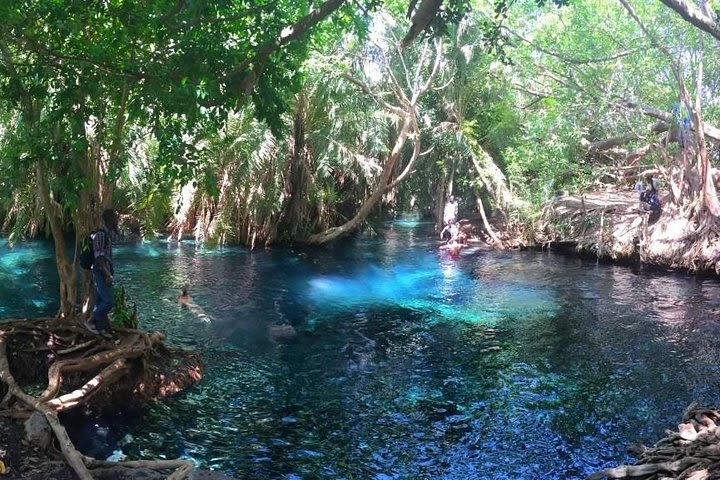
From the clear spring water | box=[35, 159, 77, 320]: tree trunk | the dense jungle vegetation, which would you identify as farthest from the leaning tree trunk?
box=[35, 159, 77, 320]: tree trunk

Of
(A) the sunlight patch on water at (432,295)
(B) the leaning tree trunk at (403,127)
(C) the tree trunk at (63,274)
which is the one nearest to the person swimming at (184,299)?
(A) the sunlight patch on water at (432,295)

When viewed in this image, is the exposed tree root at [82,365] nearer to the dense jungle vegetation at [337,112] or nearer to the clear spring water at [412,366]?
the clear spring water at [412,366]

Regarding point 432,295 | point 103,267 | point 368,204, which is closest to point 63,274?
point 103,267

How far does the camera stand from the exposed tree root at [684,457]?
5645 mm

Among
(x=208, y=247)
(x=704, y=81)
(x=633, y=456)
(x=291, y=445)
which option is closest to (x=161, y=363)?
(x=291, y=445)

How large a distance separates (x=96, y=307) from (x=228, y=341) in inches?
142

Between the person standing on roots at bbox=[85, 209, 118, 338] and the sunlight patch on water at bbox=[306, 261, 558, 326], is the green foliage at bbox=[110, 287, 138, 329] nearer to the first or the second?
the person standing on roots at bbox=[85, 209, 118, 338]

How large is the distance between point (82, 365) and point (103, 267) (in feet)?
4.75

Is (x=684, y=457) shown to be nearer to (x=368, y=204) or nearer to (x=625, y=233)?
(x=625, y=233)

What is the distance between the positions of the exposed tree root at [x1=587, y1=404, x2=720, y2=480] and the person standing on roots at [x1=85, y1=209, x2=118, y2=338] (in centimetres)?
666

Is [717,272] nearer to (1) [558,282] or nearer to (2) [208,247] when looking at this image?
(1) [558,282]

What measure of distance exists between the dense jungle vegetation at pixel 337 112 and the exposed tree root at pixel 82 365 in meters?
0.78

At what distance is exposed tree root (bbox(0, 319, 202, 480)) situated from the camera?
7.53 m

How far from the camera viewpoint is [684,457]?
237 inches
